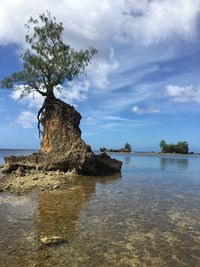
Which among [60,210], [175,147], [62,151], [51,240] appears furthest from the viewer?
[175,147]

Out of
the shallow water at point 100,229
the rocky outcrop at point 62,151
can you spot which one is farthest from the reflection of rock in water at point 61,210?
the rocky outcrop at point 62,151

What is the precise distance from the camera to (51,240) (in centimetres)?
1083

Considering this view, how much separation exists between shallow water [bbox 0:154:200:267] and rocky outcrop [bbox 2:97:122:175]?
1272cm

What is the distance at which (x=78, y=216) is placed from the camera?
1469cm

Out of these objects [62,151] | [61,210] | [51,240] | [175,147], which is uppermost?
[175,147]

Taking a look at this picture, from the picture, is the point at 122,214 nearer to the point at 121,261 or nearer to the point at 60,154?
the point at 121,261

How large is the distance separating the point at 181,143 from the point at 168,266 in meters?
163

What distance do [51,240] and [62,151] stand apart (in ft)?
79.8

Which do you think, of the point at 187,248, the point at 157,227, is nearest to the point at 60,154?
the point at 157,227

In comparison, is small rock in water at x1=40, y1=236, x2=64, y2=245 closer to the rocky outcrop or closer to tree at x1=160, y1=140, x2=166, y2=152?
the rocky outcrop

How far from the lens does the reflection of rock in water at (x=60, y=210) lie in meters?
12.5

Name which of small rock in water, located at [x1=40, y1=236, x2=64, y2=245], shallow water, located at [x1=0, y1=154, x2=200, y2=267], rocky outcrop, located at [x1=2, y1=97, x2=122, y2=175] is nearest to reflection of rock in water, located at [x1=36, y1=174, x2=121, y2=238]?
shallow water, located at [x1=0, y1=154, x2=200, y2=267]

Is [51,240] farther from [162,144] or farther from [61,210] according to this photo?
[162,144]

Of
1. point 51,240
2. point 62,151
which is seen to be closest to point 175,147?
point 62,151
